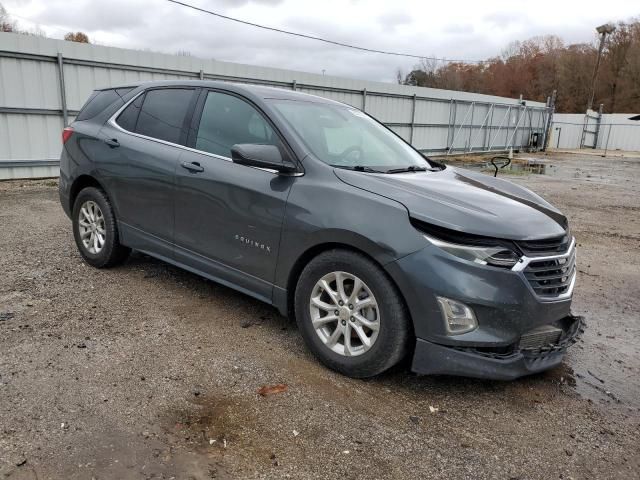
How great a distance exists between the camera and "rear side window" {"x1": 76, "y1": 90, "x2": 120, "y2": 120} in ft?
15.9

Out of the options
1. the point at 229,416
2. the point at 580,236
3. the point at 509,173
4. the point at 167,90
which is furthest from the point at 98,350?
the point at 509,173

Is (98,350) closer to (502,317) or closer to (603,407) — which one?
(502,317)

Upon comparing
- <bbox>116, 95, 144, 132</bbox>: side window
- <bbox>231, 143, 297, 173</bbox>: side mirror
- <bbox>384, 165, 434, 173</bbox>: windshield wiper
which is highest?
<bbox>116, 95, 144, 132</bbox>: side window

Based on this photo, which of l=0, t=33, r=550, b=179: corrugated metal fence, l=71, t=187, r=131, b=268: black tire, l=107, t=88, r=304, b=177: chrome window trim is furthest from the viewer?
l=0, t=33, r=550, b=179: corrugated metal fence

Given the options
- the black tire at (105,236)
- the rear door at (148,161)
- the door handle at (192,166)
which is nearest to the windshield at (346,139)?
the door handle at (192,166)

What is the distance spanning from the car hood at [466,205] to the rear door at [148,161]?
157 cm

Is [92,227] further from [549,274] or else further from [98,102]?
[549,274]

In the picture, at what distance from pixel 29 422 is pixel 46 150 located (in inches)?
391

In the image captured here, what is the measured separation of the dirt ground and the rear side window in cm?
163

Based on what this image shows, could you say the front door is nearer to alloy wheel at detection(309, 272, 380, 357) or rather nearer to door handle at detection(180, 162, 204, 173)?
door handle at detection(180, 162, 204, 173)

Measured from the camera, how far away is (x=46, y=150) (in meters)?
11.0

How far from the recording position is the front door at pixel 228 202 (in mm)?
3424

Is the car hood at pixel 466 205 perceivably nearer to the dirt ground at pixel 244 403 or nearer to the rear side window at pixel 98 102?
the dirt ground at pixel 244 403

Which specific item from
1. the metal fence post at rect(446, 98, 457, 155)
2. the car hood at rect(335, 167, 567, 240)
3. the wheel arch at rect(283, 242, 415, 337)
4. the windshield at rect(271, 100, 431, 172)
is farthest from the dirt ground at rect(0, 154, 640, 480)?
the metal fence post at rect(446, 98, 457, 155)
